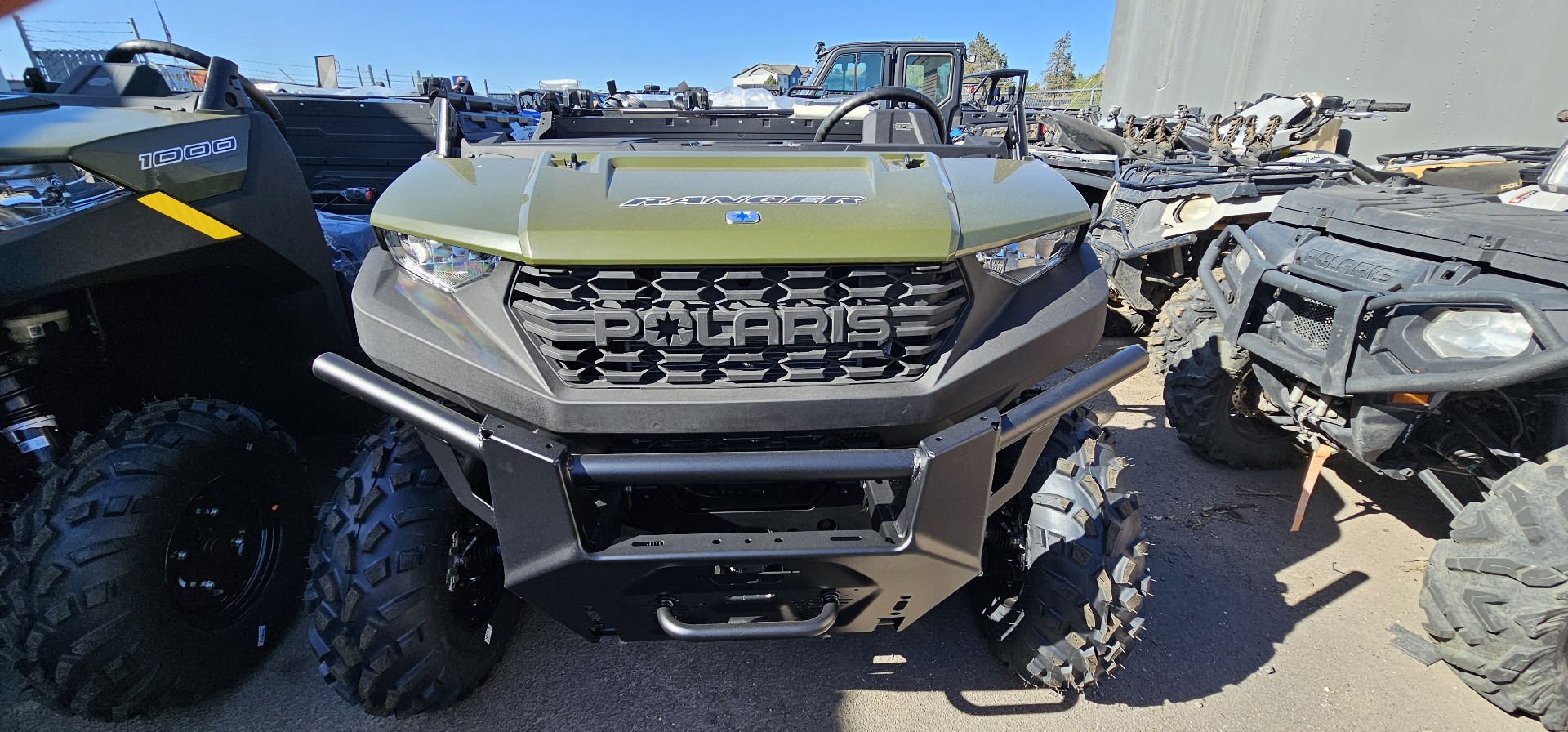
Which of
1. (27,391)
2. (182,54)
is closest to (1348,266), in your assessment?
(27,391)

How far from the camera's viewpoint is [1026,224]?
1.91m

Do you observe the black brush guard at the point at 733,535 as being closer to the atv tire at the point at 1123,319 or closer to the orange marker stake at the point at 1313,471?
the orange marker stake at the point at 1313,471

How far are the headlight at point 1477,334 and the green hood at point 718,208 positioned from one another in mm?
1339

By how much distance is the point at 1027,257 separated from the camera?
6.46 feet

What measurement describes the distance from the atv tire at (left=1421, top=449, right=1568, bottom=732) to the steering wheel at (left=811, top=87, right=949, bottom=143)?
Answer: 221 cm

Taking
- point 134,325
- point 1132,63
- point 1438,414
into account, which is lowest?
point 1438,414

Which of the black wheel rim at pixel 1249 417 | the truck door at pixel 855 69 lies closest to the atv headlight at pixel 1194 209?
the black wheel rim at pixel 1249 417

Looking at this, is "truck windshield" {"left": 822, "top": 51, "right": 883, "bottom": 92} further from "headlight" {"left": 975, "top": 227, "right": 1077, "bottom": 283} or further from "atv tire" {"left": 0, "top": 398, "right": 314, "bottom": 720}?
"atv tire" {"left": 0, "top": 398, "right": 314, "bottom": 720}

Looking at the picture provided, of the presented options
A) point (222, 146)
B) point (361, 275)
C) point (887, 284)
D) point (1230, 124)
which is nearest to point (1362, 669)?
point (887, 284)

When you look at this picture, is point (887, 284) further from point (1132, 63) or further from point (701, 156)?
point (1132, 63)

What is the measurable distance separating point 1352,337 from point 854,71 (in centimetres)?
939

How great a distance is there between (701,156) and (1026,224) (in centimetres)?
95

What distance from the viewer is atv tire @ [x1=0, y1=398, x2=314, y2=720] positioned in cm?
200

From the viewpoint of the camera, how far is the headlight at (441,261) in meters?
1.82
